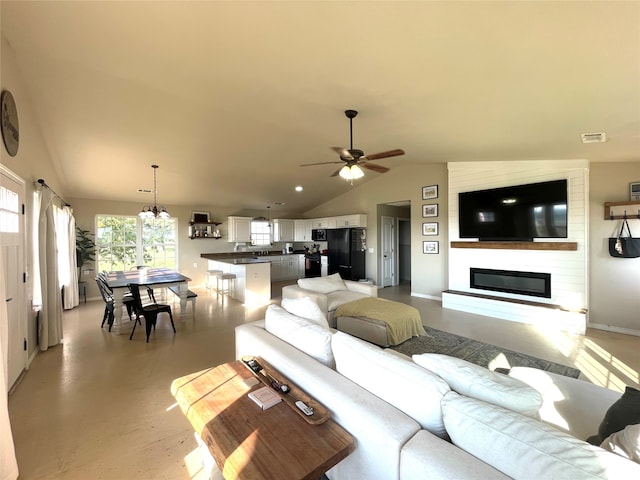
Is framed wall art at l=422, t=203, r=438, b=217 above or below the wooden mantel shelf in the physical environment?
above

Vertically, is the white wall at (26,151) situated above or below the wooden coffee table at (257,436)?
above

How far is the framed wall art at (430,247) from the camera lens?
6.20 metres

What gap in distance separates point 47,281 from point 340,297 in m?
3.95

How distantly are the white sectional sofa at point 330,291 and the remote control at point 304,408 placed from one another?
8.77 feet

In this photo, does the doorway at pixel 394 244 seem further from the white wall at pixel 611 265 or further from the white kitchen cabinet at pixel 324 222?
the white wall at pixel 611 265

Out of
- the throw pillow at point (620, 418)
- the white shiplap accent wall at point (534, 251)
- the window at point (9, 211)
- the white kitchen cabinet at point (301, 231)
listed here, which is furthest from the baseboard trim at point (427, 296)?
the window at point (9, 211)

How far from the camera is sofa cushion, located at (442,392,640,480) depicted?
0.83 m

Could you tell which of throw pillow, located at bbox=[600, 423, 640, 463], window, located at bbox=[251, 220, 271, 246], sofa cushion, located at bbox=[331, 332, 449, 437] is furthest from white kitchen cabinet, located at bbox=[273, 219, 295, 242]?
throw pillow, located at bbox=[600, 423, 640, 463]

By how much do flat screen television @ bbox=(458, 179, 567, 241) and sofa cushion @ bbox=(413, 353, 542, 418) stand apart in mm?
4349

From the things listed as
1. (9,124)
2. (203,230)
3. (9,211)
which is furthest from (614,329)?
(203,230)

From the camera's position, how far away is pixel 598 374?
9.46 feet

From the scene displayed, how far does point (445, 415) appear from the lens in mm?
1126

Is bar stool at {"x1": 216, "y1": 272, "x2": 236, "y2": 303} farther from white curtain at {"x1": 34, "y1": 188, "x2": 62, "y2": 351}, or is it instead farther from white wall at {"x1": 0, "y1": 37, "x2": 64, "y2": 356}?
white wall at {"x1": 0, "y1": 37, "x2": 64, "y2": 356}

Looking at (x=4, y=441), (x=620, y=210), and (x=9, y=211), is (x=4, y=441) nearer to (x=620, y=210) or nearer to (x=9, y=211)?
(x=9, y=211)
